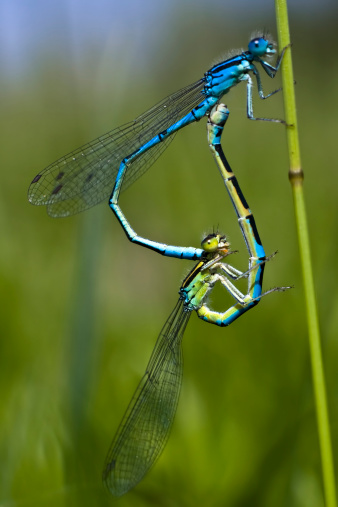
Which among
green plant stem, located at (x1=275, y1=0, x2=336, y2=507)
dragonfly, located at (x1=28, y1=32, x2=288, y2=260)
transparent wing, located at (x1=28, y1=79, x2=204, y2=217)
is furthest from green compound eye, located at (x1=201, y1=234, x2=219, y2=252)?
green plant stem, located at (x1=275, y1=0, x2=336, y2=507)

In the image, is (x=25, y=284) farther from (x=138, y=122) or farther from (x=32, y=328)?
(x=138, y=122)

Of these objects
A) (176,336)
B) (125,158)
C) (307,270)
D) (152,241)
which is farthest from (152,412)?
(307,270)

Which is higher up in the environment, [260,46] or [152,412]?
[260,46]

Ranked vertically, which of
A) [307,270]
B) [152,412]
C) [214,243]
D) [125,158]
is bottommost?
[152,412]

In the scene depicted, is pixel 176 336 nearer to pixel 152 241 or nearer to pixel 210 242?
pixel 152 241


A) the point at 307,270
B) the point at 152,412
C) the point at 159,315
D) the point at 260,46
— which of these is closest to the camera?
the point at 307,270

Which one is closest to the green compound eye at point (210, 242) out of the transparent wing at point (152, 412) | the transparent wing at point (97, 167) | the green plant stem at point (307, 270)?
the transparent wing at point (152, 412)

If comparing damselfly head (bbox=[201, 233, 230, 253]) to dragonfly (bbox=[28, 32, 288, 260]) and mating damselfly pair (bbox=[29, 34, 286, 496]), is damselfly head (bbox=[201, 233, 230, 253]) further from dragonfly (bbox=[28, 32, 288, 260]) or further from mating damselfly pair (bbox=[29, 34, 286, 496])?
dragonfly (bbox=[28, 32, 288, 260])
